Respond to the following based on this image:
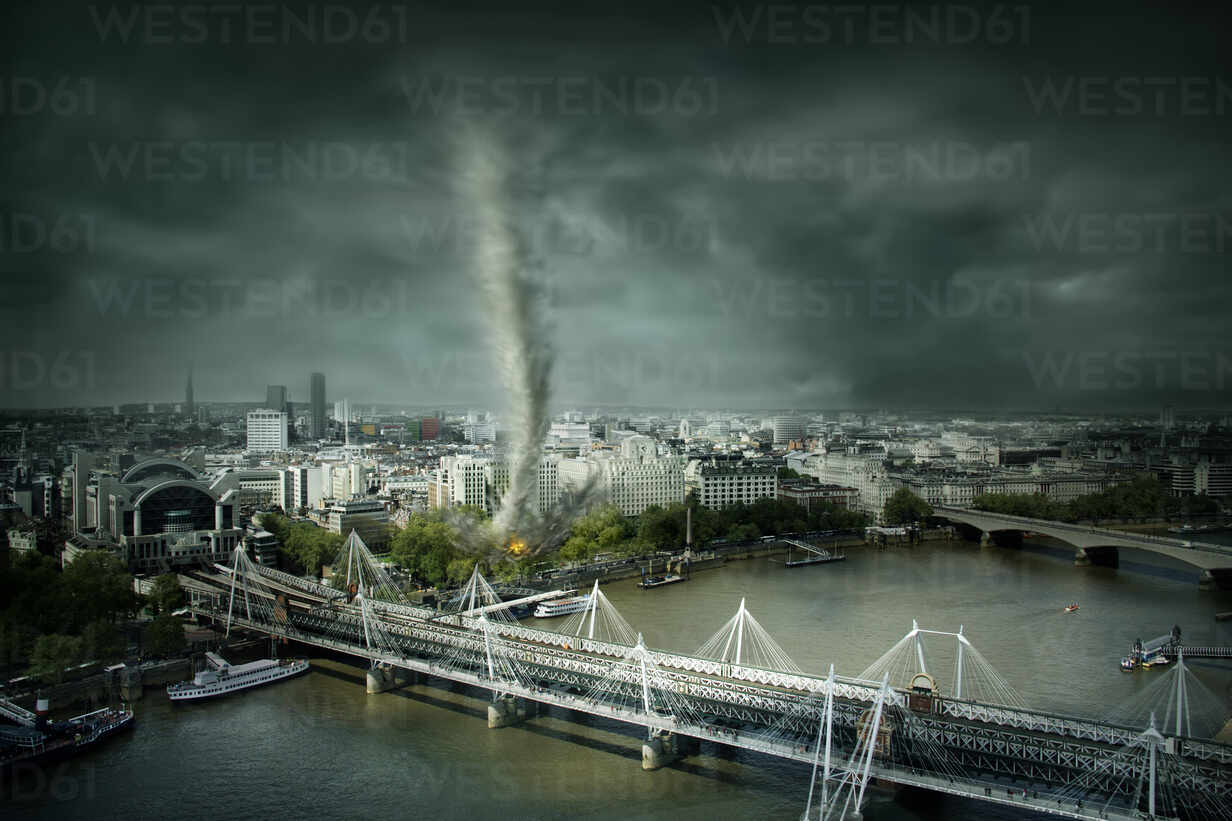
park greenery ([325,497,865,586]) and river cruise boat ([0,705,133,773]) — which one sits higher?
park greenery ([325,497,865,586])

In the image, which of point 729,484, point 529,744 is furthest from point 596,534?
point 529,744

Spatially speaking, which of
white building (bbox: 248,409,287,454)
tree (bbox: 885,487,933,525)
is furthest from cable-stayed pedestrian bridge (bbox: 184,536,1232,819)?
white building (bbox: 248,409,287,454)

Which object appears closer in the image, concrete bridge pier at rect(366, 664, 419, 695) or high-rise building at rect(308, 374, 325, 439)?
concrete bridge pier at rect(366, 664, 419, 695)

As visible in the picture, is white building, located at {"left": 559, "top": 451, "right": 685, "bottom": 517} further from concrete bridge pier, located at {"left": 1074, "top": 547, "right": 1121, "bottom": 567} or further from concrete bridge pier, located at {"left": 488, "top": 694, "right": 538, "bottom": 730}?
concrete bridge pier, located at {"left": 488, "top": 694, "right": 538, "bottom": 730}

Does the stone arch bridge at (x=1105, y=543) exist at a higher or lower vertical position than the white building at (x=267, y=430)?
lower

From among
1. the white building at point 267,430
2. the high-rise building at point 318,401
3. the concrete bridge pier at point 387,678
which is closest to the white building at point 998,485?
the concrete bridge pier at point 387,678

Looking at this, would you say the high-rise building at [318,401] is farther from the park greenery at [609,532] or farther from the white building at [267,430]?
the park greenery at [609,532]

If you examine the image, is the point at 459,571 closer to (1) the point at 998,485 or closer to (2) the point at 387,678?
(2) the point at 387,678
